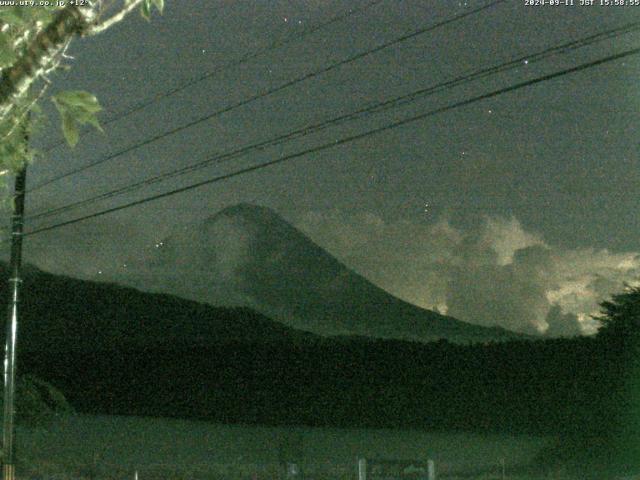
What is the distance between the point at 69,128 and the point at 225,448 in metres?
29.9

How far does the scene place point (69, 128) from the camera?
4727mm

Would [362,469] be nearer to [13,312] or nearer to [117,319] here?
[13,312]

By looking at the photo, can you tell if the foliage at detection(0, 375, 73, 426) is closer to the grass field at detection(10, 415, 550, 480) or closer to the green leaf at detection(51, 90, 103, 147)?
the grass field at detection(10, 415, 550, 480)

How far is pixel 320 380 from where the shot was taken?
3747cm

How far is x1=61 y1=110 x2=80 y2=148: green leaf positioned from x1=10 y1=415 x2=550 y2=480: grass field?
20307 millimetres

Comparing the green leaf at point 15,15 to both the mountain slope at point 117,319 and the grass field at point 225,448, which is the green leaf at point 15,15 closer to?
the grass field at point 225,448

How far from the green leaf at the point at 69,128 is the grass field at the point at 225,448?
2031 centimetres

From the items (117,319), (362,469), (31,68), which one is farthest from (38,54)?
(117,319)

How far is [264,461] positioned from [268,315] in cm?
5542

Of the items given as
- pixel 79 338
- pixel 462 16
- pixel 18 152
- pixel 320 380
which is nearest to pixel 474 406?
pixel 320 380

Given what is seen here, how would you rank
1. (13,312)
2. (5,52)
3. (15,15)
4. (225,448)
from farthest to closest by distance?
(225,448), (13,312), (5,52), (15,15)

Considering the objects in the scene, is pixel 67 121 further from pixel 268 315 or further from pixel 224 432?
pixel 268 315

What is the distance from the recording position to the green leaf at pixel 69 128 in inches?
186

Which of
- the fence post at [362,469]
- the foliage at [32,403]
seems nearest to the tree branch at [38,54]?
the fence post at [362,469]
